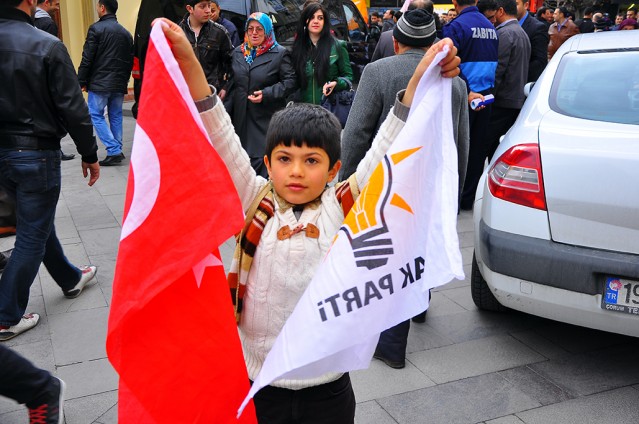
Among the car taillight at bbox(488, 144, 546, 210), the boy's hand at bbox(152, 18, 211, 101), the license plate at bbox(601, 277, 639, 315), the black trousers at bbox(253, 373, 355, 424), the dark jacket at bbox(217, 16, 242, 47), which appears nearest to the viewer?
the boy's hand at bbox(152, 18, 211, 101)

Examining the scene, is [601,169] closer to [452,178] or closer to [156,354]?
[452,178]

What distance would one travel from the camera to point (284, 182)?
6.80ft

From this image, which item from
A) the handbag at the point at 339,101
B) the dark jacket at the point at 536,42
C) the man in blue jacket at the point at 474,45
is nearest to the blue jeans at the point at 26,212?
the handbag at the point at 339,101

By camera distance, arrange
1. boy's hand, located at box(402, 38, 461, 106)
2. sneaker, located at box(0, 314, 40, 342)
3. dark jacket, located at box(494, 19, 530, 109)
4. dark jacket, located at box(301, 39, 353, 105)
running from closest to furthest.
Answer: boy's hand, located at box(402, 38, 461, 106) → sneaker, located at box(0, 314, 40, 342) → dark jacket, located at box(301, 39, 353, 105) → dark jacket, located at box(494, 19, 530, 109)

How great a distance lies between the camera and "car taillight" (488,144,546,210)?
3.54 meters

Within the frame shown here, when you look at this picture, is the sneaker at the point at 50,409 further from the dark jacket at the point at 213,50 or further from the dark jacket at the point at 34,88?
the dark jacket at the point at 213,50

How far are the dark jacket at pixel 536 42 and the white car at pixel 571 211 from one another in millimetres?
3852

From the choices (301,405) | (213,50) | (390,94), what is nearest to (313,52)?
(213,50)

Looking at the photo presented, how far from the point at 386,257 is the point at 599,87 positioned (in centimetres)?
265

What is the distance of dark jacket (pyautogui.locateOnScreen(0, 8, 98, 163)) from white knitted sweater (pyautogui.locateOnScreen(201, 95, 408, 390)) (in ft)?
6.93

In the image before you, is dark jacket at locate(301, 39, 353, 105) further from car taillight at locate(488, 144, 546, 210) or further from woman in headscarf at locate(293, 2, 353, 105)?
car taillight at locate(488, 144, 546, 210)

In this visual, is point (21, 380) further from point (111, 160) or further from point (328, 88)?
point (111, 160)

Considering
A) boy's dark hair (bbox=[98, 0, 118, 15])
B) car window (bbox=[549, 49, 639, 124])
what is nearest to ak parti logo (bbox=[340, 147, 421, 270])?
car window (bbox=[549, 49, 639, 124])

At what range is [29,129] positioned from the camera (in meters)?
3.87
